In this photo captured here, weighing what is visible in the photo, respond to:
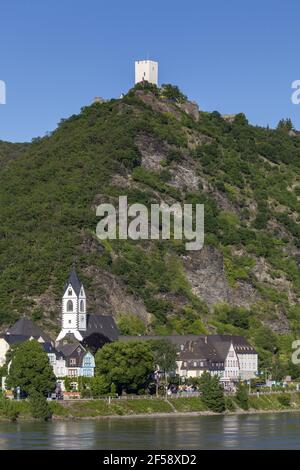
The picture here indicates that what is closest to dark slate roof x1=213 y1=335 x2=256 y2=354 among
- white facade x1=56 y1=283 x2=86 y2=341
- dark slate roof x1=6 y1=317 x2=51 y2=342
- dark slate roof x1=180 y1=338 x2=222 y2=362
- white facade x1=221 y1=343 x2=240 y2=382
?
white facade x1=221 y1=343 x2=240 y2=382

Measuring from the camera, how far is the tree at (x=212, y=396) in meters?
132

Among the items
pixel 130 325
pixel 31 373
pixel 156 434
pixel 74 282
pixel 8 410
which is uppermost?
pixel 74 282

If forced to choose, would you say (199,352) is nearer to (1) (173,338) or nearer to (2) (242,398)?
(1) (173,338)

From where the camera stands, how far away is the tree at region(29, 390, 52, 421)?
114 meters

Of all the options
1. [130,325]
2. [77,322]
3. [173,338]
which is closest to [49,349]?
[77,322]

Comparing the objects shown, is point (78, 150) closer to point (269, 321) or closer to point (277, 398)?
point (269, 321)

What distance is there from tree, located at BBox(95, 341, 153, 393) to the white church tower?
1528 centimetres

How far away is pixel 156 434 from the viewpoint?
100 m

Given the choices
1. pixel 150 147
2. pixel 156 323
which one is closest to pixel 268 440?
pixel 156 323

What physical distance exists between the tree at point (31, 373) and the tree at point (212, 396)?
17515 millimetres

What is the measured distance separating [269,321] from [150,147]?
1455 inches

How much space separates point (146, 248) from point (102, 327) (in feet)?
82.4

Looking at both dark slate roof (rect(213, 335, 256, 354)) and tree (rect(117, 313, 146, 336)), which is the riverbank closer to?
dark slate roof (rect(213, 335, 256, 354))
